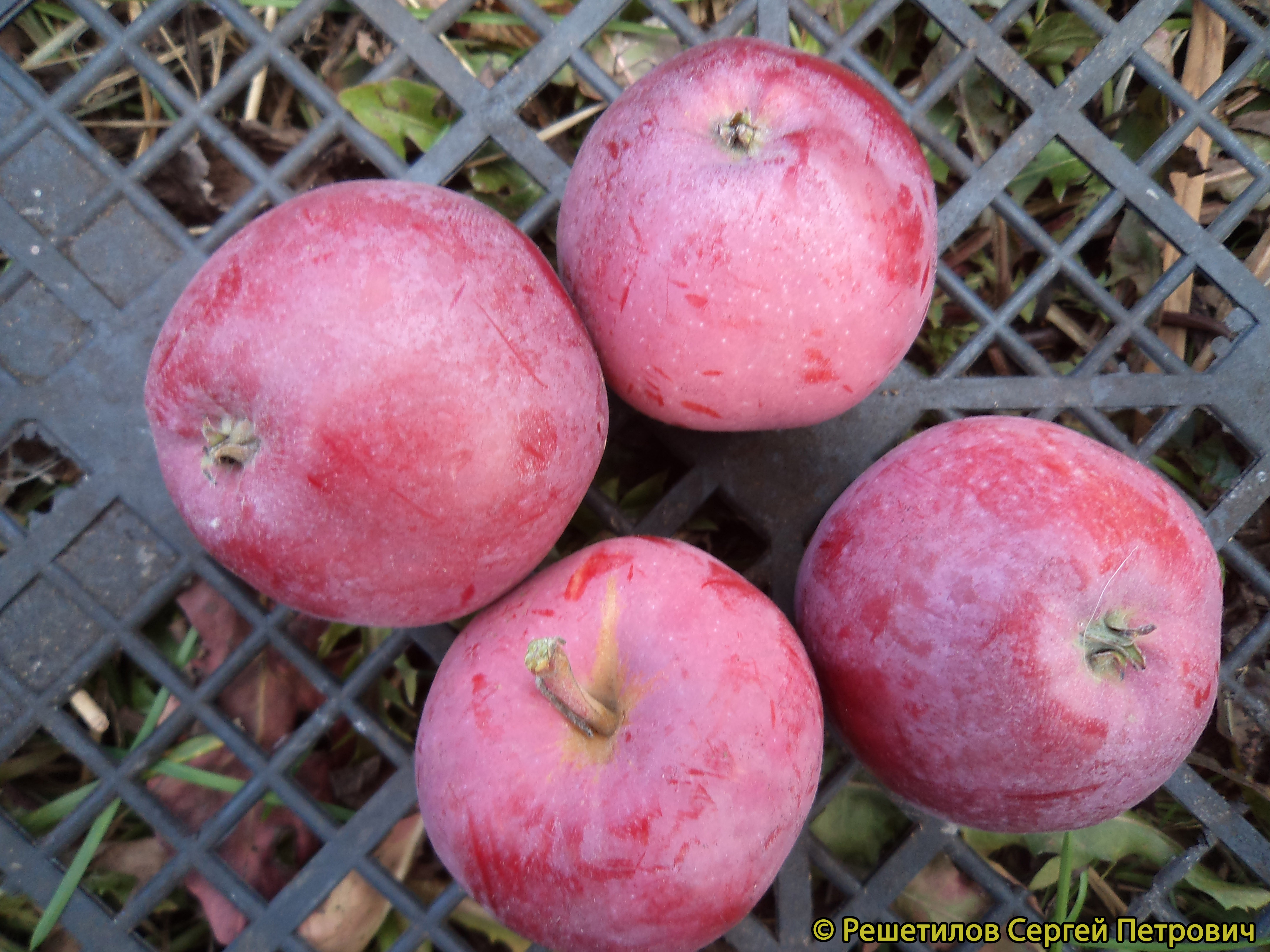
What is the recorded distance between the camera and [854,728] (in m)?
1.11

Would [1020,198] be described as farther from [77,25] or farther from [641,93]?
[77,25]

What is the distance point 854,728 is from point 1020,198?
3.67ft

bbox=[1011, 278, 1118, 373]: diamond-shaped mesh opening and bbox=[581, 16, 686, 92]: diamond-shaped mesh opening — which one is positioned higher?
bbox=[581, 16, 686, 92]: diamond-shaped mesh opening

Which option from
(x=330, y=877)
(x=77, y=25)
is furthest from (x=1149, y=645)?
(x=77, y=25)

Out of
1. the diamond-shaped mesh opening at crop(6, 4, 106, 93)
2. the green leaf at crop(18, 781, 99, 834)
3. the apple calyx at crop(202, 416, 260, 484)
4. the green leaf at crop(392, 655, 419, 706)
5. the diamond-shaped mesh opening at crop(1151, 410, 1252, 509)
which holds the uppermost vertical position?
the diamond-shaped mesh opening at crop(6, 4, 106, 93)

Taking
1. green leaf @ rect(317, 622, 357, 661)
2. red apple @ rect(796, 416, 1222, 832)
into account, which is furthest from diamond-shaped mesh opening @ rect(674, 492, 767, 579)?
green leaf @ rect(317, 622, 357, 661)

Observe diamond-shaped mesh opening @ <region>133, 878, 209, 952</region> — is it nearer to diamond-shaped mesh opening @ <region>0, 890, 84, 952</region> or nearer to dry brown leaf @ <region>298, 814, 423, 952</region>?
diamond-shaped mesh opening @ <region>0, 890, 84, 952</region>

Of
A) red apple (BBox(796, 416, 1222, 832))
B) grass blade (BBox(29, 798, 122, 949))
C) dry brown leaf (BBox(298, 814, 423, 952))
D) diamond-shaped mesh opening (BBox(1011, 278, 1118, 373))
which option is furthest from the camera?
diamond-shaped mesh opening (BBox(1011, 278, 1118, 373))

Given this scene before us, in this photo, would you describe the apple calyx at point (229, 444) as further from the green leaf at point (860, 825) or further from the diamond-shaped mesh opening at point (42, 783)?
the green leaf at point (860, 825)

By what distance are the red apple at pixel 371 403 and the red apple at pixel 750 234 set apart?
0.36 ft

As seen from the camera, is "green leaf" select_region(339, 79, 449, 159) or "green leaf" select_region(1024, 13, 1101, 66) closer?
"green leaf" select_region(339, 79, 449, 159)

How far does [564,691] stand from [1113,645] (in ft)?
1.99

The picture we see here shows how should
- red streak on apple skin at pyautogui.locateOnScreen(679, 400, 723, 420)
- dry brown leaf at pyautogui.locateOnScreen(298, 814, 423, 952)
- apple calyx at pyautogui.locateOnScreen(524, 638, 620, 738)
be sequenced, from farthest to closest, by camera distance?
dry brown leaf at pyautogui.locateOnScreen(298, 814, 423, 952)
red streak on apple skin at pyautogui.locateOnScreen(679, 400, 723, 420)
apple calyx at pyautogui.locateOnScreen(524, 638, 620, 738)

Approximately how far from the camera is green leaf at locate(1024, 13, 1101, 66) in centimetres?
146
